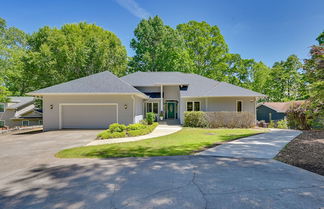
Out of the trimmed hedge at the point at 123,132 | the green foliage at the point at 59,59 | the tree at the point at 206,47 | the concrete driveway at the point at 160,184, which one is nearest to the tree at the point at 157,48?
the tree at the point at 206,47

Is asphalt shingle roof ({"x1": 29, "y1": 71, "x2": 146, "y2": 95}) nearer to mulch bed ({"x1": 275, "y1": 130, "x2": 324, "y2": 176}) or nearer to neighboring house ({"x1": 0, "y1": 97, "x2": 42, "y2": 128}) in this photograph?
mulch bed ({"x1": 275, "y1": 130, "x2": 324, "y2": 176})

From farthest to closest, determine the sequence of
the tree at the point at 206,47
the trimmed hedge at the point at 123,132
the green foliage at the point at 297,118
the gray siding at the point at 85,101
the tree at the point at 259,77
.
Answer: the tree at the point at 259,77 → the tree at the point at 206,47 → the gray siding at the point at 85,101 → the green foliage at the point at 297,118 → the trimmed hedge at the point at 123,132

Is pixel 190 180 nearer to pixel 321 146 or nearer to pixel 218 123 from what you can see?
pixel 321 146

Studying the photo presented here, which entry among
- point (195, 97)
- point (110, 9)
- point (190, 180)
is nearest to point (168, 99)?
point (195, 97)

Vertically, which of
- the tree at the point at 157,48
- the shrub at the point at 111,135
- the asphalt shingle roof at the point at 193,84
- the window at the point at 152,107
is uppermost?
the tree at the point at 157,48

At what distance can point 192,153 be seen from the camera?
610 centimetres

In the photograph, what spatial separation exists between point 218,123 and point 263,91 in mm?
26883

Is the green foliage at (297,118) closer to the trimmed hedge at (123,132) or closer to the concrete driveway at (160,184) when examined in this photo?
the concrete driveway at (160,184)

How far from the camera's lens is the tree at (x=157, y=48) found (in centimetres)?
2676

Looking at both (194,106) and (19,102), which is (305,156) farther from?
(19,102)

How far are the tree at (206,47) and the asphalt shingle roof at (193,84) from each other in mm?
11136

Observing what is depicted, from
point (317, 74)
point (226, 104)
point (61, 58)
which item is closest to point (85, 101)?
point (61, 58)

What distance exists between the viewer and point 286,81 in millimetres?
29984

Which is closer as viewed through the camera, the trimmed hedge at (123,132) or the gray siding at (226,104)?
the trimmed hedge at (123,132)
